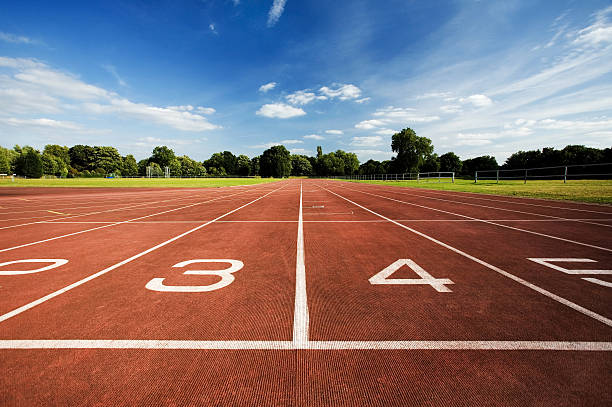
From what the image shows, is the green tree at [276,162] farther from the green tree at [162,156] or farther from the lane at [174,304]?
the lane at [174,304]

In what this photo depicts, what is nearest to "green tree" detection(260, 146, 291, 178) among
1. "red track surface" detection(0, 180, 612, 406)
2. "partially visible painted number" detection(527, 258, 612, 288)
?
"red track surface" detection(0, 180, 612, 406)

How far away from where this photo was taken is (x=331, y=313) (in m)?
→ 2.76

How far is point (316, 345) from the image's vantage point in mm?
2254

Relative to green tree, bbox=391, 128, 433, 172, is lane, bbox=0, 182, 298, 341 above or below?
below

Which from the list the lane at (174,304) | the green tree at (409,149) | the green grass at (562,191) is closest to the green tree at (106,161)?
the green tree at (409,149)

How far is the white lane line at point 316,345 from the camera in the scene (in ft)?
7.19

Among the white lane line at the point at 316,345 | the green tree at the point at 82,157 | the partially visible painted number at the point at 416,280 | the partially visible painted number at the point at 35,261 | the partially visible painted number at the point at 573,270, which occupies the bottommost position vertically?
the white lane line at the point at 316,345

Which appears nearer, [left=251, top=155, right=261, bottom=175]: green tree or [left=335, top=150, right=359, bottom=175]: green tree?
[left=251, top=155, right=261, bottom=175]: green tree

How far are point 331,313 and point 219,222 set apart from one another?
20.3 feet

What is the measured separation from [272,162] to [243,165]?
104 feet

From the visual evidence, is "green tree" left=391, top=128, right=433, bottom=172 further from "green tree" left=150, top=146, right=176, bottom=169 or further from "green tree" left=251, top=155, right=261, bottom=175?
"green tree" left=150, top=146, right=176, bottom=169

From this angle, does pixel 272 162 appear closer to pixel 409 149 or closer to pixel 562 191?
pixel 409 149

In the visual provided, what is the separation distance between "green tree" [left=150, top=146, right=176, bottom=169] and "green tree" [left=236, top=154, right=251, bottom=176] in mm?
33571

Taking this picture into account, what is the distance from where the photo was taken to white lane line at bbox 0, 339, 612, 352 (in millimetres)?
2191
